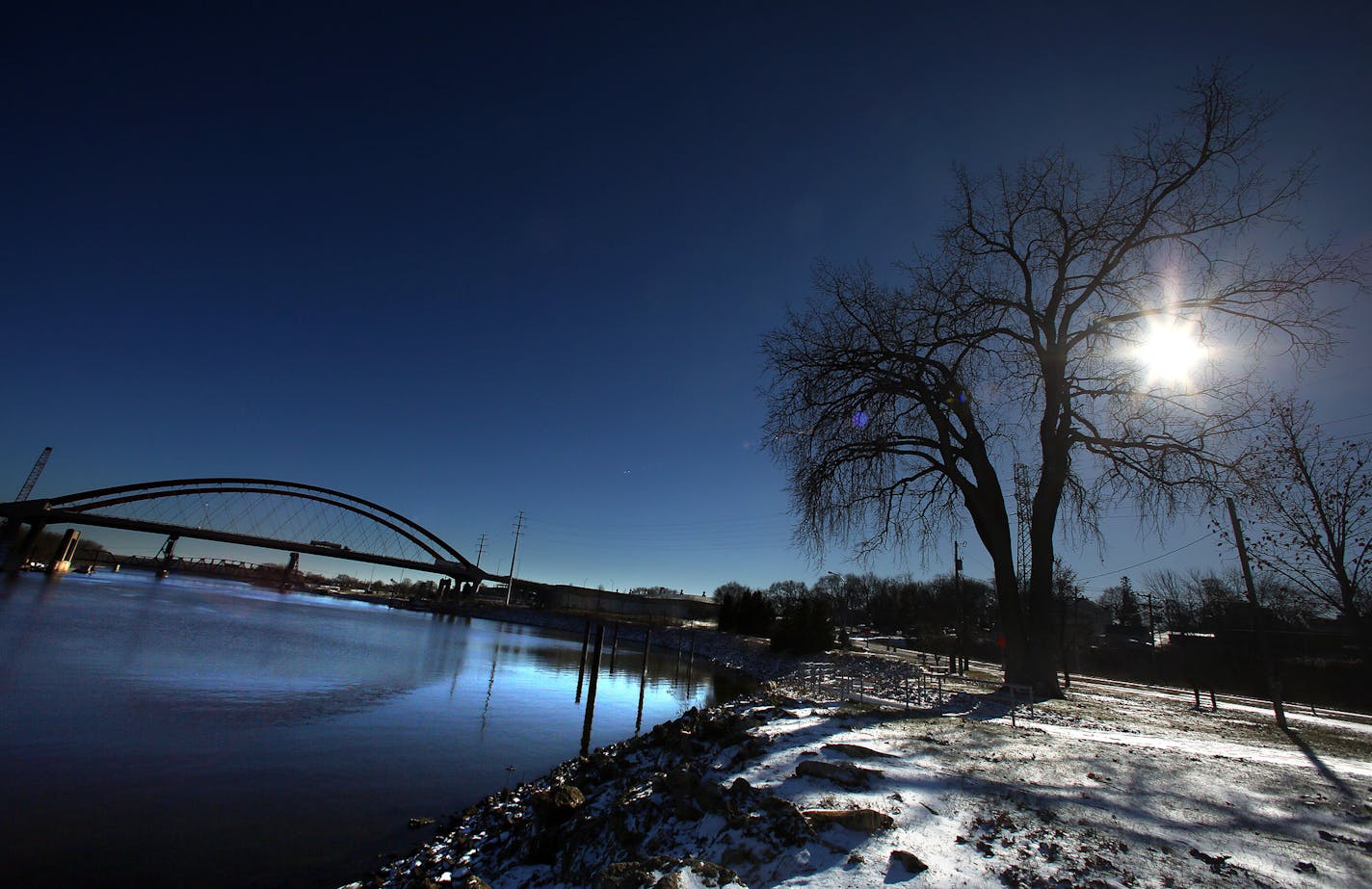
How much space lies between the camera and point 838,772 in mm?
6641

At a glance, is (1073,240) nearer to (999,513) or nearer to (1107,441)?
(1107,441)

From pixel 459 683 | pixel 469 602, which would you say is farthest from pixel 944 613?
pixel 469 602

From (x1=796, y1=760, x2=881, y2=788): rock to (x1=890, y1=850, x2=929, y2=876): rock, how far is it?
4.99ft

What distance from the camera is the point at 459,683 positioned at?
95.5 ft

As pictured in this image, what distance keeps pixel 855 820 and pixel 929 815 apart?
891mm

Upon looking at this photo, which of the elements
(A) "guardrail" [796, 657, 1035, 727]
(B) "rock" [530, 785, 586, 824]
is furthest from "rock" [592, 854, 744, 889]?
(A) "guardrail" [796, 657, 1035, 727]

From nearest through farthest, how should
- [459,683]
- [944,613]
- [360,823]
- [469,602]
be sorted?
[360,823] → [459,683] → [944,613] → [469,602]

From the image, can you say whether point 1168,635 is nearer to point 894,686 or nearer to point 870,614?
point 894,686

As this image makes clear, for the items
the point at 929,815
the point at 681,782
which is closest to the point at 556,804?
the point at 681,782

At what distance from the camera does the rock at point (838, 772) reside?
21.0ft

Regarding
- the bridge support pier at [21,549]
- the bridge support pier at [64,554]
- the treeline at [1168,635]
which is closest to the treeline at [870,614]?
the treeline at [1168,635]

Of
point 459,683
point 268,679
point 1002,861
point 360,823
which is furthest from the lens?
point 459,683

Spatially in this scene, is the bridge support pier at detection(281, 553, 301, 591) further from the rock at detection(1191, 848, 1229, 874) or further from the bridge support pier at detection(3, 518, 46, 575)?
the rock at detection(1191, 848, 1229, 874)

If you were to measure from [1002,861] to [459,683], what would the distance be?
29792 millimetres
